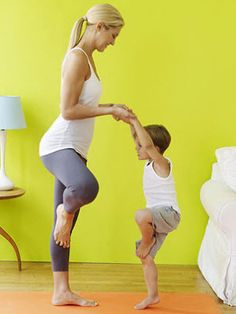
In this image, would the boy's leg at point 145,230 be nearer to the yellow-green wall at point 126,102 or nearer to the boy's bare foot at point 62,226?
the boy's bare foot at point 62,226

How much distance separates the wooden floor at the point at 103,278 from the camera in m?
3.35

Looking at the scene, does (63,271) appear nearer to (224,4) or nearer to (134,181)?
(134,181)

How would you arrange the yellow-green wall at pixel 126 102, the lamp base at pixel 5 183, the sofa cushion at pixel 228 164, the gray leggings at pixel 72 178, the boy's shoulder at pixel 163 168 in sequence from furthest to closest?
the yellow-green wall at pixel 126 102
the lamp base at pixel 5 183
the sofa cushion at pixel 228 164
the boy's shoulder at pixel 163 168
the gray leggings at pixel 72 178

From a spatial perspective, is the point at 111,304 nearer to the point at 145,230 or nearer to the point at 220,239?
the point at 145,230

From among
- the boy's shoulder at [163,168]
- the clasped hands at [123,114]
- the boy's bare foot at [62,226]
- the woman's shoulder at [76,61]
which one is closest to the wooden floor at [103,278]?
the boy's bare foot at [62,226]

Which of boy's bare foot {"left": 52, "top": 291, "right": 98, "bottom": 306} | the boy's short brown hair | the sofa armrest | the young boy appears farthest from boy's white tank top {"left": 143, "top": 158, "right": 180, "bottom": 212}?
boy's bare foot {"left": 52, "top": 291, "right": 98, "bottom": 306}

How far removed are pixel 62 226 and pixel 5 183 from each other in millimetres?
795

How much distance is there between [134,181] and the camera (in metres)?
3.78

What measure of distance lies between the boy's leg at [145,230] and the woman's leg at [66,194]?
28cm

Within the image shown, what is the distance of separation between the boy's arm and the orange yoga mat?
749 mm

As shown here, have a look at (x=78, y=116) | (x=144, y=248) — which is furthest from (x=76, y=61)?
(x=144, y=248)

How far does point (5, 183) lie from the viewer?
3.56 metres

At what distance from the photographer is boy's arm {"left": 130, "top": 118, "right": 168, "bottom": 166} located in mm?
2863

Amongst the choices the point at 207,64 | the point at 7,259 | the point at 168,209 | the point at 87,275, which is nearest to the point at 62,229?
the point at 168,209
